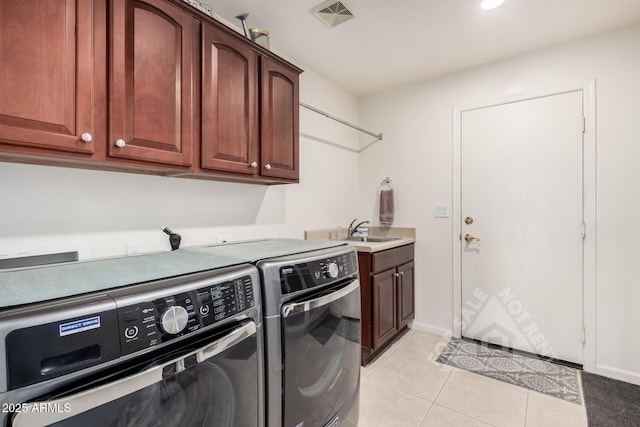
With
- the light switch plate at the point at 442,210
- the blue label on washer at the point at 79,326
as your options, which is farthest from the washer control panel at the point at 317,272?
the light switch plate at the point at 442,210

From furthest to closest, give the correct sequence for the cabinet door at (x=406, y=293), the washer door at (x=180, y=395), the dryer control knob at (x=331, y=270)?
the cabinet door at (x=406, y=293) < the dryer control knob at (x=331, y=270) < the washer door at (x=180, y=395)

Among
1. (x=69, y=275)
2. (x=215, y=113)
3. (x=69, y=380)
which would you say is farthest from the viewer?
(x=215, y=113)

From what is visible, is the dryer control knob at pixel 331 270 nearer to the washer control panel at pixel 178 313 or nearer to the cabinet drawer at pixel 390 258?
the washer control panel at pixel 178 313

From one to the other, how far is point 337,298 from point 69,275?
98 centimetres

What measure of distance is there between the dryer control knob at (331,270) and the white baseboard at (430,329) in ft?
6.43

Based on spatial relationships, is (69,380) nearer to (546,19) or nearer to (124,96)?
(124,96)

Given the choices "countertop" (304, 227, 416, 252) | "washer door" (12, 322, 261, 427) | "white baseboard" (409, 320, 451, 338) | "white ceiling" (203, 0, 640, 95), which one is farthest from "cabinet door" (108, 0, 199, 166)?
"white baseboard" (409, 320, 451, 338)

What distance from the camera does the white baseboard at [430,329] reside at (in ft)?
9.33

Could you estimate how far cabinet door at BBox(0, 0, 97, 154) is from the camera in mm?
972

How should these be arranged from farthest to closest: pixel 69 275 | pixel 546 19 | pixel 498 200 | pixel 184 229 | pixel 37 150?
pixel 498 200 < pixel 546 19 < pixel 184 229 < pixel 37 150 < pixel 69 275

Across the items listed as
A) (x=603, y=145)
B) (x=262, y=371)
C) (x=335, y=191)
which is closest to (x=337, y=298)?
(x=262, y=371)

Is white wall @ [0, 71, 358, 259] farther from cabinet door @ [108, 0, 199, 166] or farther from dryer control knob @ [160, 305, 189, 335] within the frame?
dryer control knob @ [160, 305, 189, 335]

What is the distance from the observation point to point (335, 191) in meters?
3.02

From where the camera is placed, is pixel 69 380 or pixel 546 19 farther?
pixel 546 19
